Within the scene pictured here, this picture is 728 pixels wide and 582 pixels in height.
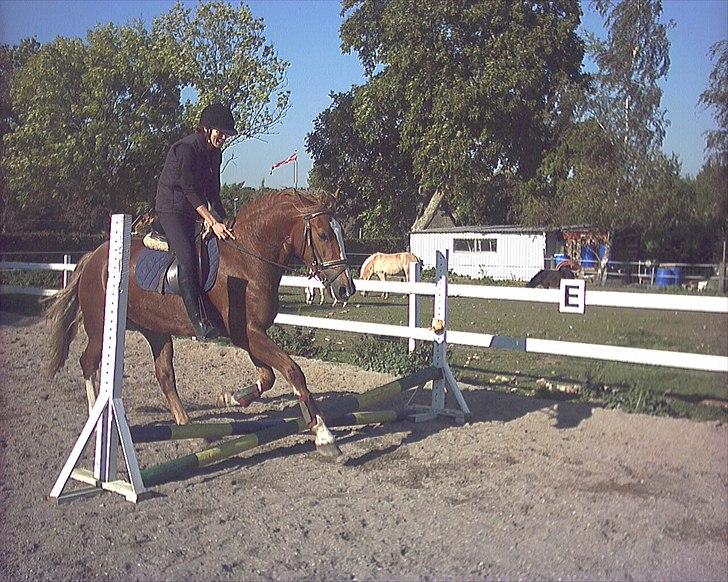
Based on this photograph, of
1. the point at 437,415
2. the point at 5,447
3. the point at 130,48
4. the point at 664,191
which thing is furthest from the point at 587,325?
the point at 130,48

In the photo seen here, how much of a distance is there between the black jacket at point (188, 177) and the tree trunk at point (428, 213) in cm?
2762

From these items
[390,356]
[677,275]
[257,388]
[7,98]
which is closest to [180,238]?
[257,388]

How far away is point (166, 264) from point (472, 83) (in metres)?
25.8

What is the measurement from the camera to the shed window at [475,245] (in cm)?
3084

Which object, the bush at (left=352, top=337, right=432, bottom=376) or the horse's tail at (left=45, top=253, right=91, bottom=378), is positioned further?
the bush at (left=352, top=337, right=432, bottom=376)

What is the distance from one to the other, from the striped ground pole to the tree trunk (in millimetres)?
27162

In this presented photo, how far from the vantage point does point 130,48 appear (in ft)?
75.7

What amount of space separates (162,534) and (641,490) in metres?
2.84

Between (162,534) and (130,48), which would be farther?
(130,48)

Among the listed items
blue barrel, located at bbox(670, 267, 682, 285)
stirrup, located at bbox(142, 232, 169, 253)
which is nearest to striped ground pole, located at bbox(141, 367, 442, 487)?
stirrup, located at bbox(142, 232, 169, 253)

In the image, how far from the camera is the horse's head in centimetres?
530

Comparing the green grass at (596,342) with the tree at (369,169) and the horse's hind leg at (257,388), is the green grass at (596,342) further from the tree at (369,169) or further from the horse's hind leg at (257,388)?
the tree at (369,169)

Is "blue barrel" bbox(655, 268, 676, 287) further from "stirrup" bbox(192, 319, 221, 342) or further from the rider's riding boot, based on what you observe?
the rider's riding boot

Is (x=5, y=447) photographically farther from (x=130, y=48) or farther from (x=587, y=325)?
(x=130, y=48)
